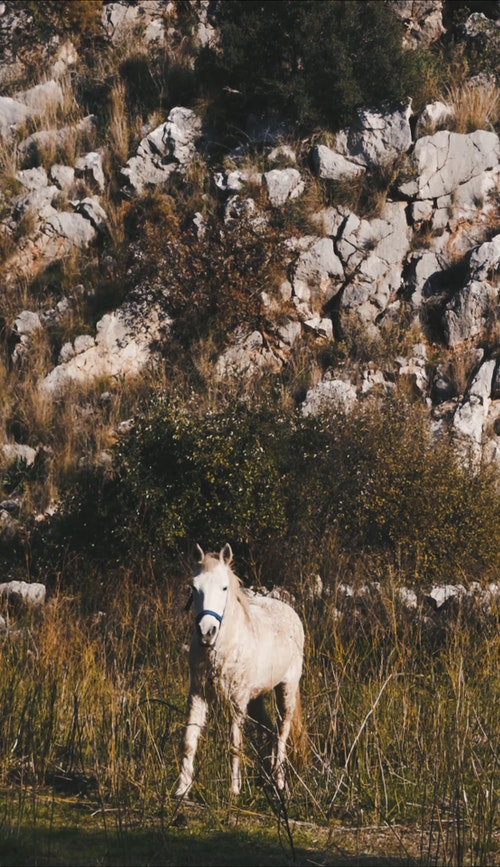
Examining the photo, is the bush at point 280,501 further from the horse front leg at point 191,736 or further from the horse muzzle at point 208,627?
the horse muzzle at point 208,627

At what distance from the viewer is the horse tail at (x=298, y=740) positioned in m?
6.21

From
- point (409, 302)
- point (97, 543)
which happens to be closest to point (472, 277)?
point (409, 302)

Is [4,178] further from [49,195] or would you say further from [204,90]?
[204,90]

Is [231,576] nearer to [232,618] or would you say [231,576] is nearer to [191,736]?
[232,618]

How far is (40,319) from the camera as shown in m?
18.3

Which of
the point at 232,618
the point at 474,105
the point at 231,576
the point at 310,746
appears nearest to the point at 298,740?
the point at 310,746

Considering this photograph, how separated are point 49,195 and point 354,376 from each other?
7731 mm

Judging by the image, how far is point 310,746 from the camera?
20.7 feet

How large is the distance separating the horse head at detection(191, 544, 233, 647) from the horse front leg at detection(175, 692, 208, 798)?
44 centimetres

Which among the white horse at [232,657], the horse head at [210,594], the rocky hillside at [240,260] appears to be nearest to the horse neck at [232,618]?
the white horse at [232,657]

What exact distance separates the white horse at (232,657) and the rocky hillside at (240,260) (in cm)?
875

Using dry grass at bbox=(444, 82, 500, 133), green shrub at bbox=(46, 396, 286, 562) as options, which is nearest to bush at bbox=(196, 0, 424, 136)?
dry grass at bbox=(444, 82, 500, 133)

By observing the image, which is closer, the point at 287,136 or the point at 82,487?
the point at 82,487

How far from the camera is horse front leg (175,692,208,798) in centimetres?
538
